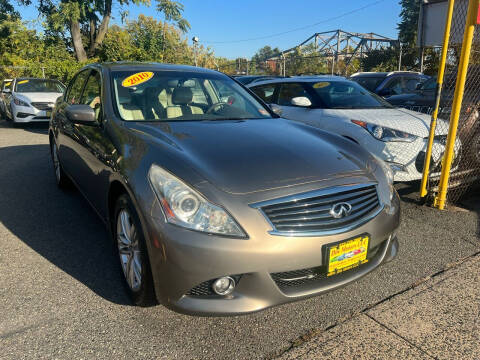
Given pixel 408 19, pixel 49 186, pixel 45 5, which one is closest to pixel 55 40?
pixel 45 5

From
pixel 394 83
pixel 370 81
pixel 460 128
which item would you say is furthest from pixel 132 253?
pixel 370 81

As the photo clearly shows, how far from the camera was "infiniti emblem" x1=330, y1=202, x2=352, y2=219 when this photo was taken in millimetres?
2090

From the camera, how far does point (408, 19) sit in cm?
4603

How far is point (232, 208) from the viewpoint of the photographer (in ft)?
6.37

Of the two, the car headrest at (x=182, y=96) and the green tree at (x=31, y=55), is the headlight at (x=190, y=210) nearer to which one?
the car headrest at (x=182, y=96)

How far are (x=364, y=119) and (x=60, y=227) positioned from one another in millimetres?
3501

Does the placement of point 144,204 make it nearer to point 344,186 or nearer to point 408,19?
point 344,186

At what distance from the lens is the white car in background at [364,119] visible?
431 centimetres

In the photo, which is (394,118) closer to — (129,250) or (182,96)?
(182,96)

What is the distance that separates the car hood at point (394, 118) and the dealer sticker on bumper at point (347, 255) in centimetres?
260

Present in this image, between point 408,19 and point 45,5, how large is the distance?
133ft

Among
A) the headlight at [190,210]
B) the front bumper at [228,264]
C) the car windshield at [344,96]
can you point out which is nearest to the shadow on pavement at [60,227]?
the front bumper at [228,264]

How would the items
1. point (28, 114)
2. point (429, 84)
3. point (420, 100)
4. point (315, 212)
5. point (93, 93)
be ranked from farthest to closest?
1. point (28, 114)
2. point (429, 84)
3. point (420, 100)
4. point (93, 93)
5. point (315, 212)

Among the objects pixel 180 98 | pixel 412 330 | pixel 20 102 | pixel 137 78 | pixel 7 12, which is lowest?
pixel 412 330
